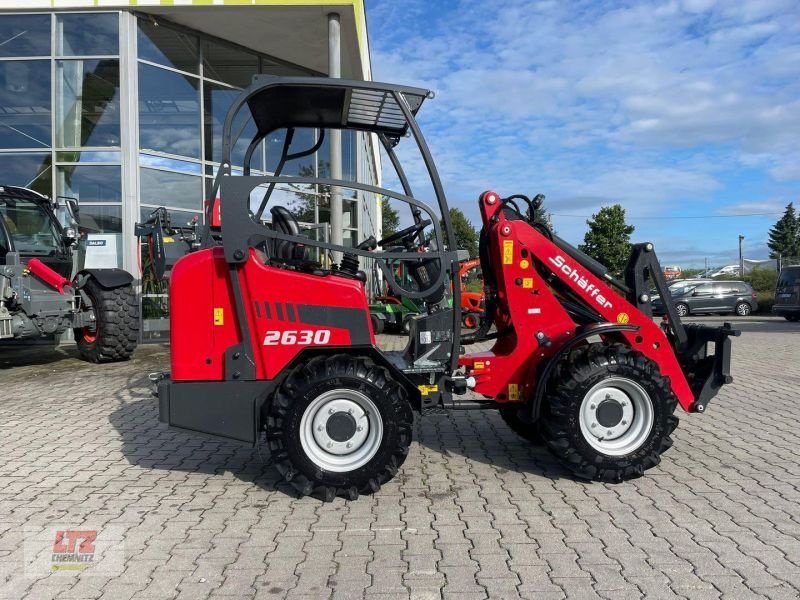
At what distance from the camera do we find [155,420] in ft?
20.7

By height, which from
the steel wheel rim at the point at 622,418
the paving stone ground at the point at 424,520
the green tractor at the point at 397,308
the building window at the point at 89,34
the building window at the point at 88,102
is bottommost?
the paving stone ground at the point at 424,520

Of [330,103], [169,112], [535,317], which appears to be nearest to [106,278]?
[169,112]

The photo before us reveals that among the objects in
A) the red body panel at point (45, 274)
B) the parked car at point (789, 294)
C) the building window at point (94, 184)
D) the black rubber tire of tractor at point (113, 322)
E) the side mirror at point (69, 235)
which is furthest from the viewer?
the parked car at point (789, 294)

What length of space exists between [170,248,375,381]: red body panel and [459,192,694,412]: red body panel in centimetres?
104

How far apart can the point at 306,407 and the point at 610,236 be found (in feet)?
102

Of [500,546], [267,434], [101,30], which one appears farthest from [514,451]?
[101,30]

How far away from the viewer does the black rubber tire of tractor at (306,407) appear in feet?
12.7

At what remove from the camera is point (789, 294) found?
64.3 feet

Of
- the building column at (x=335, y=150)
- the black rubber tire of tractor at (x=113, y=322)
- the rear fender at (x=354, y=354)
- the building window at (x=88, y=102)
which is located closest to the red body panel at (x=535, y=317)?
the rear fender at (x=354, y=354)

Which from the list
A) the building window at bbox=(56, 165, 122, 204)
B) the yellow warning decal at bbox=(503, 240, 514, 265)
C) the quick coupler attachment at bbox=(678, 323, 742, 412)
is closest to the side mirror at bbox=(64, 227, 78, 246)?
the building window at bbox=(56, 165, 122, 204)

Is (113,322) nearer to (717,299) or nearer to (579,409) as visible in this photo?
(579,409)

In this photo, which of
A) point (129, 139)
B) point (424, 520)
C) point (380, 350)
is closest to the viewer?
point (424, 520)

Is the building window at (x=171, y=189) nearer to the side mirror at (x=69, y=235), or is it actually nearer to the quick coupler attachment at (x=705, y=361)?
the side mirror at (x=69, y=235)

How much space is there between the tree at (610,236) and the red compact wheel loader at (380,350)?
2854 centimetres
